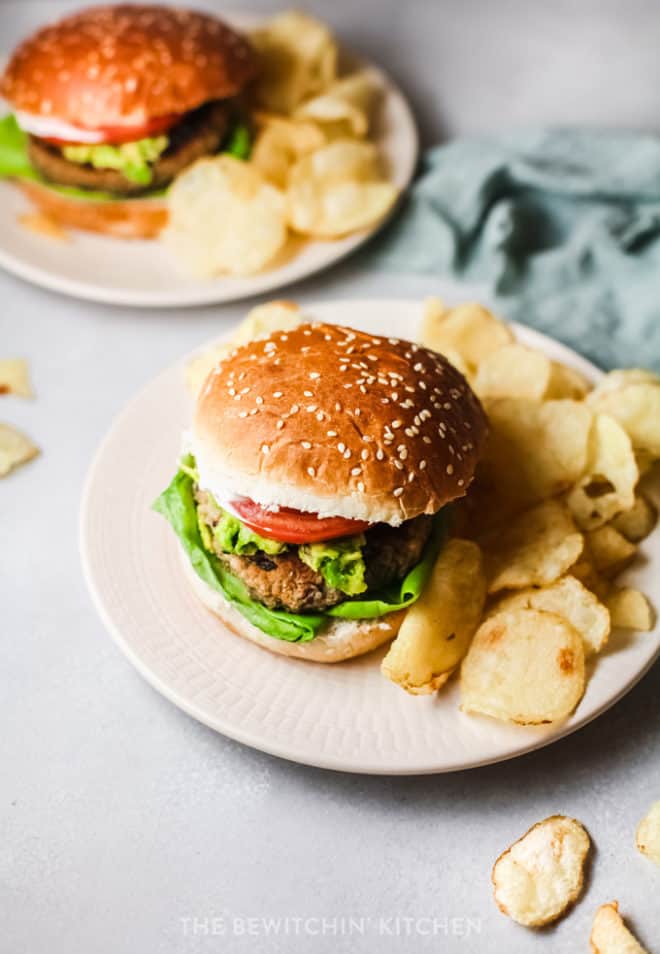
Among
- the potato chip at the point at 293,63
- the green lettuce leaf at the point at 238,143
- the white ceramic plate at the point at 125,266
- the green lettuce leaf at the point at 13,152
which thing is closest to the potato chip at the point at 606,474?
the white ceramic plate at the point at 125,266

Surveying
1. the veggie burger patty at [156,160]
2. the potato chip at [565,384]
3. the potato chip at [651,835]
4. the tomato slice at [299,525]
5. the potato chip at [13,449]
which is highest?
the potato chip at [565,384]

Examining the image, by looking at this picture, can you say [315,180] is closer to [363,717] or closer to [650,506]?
[650,506]

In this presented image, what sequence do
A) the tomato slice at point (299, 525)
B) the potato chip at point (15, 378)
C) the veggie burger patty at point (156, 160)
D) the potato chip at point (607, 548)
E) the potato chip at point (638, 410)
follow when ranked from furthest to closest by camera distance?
the veggie burger patty at point (156, 160)
the potato chip at point (15, 378)
the potato chip at point (638, 410)
the potato chip at point (607, 548)
the tomato slice at point (299, 525)

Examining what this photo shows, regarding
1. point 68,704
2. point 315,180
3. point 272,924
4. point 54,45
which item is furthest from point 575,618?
point 54,45

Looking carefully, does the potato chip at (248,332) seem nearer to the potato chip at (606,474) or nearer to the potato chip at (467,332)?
the potato chip at (467,332)

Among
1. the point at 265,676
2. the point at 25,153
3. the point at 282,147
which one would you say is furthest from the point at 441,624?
the point at 25,153

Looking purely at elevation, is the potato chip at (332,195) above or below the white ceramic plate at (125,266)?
above

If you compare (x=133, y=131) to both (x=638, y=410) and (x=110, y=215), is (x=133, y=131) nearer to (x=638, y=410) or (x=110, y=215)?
(x=110, y=215)
